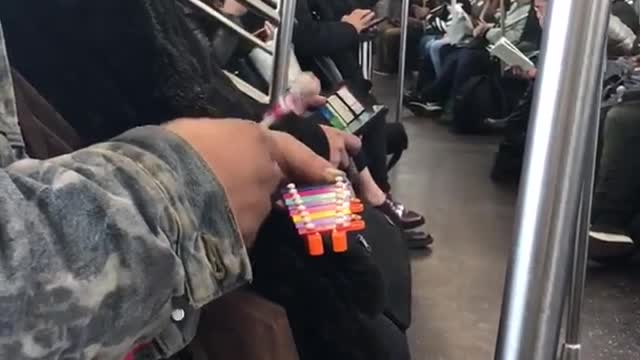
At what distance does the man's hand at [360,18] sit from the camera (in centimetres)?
255

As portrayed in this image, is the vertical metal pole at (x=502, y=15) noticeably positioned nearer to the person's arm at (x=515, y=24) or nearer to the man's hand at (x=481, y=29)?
the person's arm at (x=515, y=24)

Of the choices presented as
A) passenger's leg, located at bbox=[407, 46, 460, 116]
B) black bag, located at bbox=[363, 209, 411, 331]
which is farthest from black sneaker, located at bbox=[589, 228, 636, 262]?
passenger's leg, located at bbox=[407, 46, 460, 116]

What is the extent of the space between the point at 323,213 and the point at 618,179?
1859 mm

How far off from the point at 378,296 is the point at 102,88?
0.28m

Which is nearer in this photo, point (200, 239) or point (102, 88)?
point (200, 239)

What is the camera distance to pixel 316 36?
7.41ft

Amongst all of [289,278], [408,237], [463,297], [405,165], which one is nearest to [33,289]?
[289,278]

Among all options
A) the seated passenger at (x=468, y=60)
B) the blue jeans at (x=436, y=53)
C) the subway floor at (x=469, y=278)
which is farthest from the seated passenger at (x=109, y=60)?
the blue jeans at (x=436, y=53)

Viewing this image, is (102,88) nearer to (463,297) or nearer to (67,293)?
(67,293)

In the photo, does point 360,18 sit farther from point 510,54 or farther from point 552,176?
point 552,176

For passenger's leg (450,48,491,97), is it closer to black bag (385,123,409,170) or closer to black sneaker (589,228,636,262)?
black bag (385,123,409,170)

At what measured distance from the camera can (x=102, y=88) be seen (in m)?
0.63

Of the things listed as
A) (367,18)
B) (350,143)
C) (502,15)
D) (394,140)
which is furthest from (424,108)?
(350,143)

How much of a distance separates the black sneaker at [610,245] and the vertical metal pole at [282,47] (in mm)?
1164
